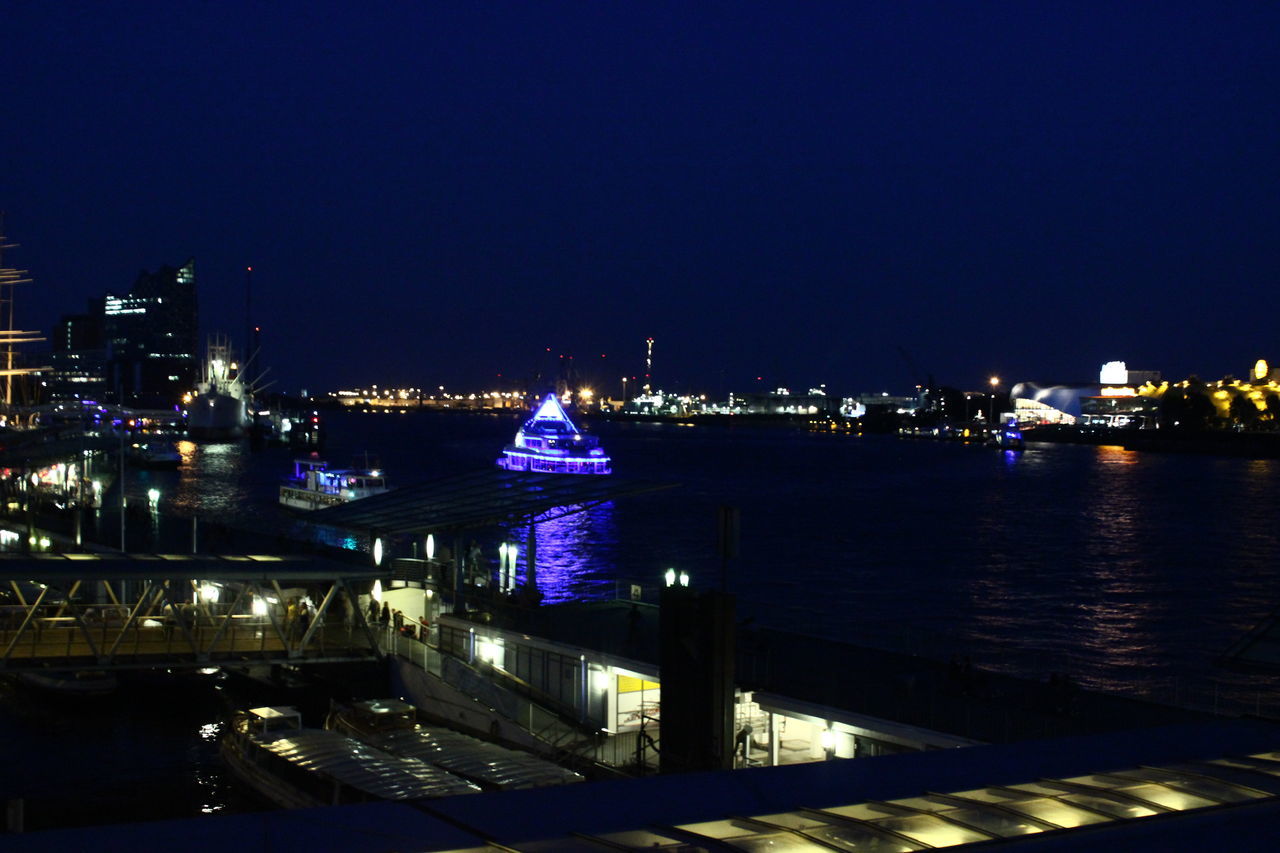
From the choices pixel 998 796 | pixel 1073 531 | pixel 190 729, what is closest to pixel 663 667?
pixel 998 796

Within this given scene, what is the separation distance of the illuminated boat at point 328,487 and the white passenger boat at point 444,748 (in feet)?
116

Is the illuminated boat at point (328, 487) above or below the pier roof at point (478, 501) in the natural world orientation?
below

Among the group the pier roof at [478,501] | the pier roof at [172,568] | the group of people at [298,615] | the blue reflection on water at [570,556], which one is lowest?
the blue reflection on water at [570,556]

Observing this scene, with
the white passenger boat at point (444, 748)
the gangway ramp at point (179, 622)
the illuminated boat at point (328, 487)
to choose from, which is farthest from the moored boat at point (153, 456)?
the white passenger boat at point (444, 748)

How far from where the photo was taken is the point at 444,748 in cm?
1475

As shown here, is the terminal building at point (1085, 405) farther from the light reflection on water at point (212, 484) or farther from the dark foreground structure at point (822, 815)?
the dark foreground structure at point (822, 815)

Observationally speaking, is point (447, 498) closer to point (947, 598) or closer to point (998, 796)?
point (998, 796)

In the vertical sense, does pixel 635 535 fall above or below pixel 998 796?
below

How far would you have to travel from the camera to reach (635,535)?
164ft

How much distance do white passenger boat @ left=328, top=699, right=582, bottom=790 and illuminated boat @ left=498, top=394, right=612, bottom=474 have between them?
55.1 m

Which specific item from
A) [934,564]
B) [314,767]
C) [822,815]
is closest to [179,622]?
[314,767]

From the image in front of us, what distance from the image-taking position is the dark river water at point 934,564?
1989 centimetres

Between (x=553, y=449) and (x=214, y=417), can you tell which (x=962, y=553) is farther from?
(x=214, y=417)

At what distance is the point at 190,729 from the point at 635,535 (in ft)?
104
